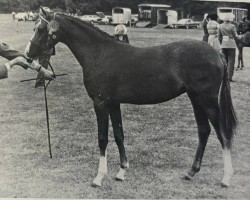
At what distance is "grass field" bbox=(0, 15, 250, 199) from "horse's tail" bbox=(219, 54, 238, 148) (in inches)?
15.5

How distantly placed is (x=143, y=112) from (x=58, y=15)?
110 inches

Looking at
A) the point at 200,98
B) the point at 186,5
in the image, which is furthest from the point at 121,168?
the point at 186,5

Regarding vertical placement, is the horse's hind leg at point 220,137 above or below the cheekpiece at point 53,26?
below

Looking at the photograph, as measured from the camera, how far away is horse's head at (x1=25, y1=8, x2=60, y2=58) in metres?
3.55

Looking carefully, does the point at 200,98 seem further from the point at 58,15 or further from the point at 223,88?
the point at 58,15

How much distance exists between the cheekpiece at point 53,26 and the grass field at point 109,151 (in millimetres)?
1307

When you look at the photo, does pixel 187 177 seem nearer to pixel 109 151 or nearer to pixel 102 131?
pixel 102 131

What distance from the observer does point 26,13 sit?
16.6ft

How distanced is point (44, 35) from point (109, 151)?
4.95ft

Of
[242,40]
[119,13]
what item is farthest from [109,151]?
[242,40]

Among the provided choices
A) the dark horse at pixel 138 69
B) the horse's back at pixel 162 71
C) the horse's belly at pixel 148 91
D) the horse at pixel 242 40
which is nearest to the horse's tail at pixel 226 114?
the dark horse at pixel 138 69

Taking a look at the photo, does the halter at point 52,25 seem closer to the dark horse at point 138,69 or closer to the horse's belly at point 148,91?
the dark horse at point 138,69

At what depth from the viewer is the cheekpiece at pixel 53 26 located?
354 centimetres

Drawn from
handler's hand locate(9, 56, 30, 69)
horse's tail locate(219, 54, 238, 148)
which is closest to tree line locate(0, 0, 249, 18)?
horse's tail locate(219, 54, 238, 148)
